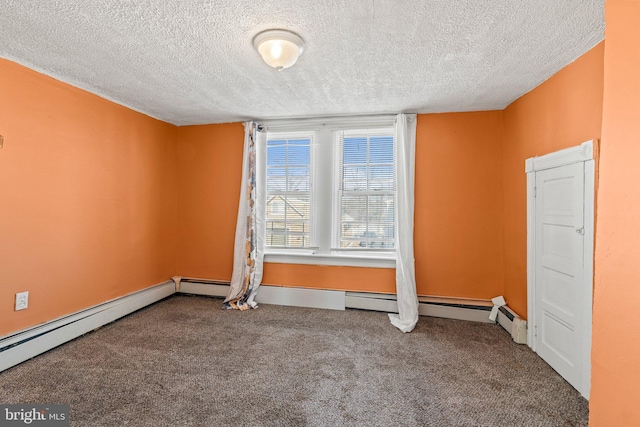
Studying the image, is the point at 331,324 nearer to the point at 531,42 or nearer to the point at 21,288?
the point at 21,288

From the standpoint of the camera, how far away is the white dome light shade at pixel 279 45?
191 centimetres

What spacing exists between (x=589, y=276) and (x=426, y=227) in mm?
1693

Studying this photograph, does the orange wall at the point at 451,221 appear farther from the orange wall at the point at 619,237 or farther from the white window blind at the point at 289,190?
Result: the orange wall at the point at 619,237

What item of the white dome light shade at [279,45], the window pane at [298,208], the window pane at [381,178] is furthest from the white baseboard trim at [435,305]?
the white dome light shade at [279,45]

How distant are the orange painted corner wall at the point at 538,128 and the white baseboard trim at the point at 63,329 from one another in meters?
4.37

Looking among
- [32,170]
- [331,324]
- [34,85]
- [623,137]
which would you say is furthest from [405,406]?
[34,85]

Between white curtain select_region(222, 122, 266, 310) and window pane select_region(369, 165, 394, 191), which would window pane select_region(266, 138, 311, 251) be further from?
window pane select_region(369, 165, 394, 191)

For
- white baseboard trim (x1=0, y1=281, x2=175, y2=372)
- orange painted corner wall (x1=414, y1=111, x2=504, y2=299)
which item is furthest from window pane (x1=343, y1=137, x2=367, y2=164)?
white baseboard trim (x1=0, y1=281, x2=175, y2=372)

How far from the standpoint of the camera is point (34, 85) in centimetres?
250

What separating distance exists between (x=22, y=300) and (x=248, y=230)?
7.19 ft

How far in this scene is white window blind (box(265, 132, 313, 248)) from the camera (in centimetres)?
400

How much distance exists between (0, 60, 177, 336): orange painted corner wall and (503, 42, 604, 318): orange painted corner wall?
4420 millimetres

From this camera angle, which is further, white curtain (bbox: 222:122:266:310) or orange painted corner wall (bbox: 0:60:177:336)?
white curtain (bbox: 222:122:266:310)

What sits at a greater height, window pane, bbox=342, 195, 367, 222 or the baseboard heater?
window pane, bbox=342, 195, 367, 222
